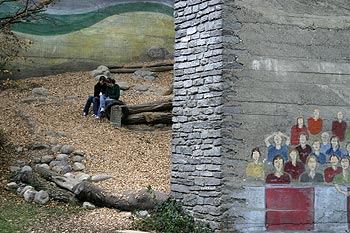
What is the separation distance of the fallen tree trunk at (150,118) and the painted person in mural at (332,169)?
608cm

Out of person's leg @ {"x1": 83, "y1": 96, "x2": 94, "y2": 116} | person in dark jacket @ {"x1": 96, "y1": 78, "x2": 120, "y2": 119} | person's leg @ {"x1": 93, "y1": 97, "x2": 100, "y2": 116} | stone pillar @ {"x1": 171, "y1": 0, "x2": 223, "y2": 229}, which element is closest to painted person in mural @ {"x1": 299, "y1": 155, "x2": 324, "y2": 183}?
stone pillar @ {"x1": 171, "y1": 0, "x2": 223, "y2": 229}

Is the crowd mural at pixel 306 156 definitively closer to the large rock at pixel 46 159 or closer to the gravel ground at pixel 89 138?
the gravel ground at pixel 89 138

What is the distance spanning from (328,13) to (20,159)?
6661 mm

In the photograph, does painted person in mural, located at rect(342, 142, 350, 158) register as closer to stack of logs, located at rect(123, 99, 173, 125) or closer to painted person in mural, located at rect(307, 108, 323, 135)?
painted person in mural, located at rect(307, 108, 323, 135)

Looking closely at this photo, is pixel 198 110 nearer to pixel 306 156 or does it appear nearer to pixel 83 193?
pixel 306 156

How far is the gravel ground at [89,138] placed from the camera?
34.3ft

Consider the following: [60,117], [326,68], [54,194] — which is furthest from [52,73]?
[326,68]

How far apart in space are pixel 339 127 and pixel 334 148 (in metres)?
0.31

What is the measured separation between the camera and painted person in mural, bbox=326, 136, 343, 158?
31.6 ft

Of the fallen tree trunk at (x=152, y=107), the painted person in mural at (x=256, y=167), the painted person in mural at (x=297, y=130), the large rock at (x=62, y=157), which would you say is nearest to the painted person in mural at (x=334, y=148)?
the painted person in mural at (x=297, y=130)

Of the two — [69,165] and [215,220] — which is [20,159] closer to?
[69,165]

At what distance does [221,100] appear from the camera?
30.1 ft

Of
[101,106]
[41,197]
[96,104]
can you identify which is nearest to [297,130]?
[41,197]

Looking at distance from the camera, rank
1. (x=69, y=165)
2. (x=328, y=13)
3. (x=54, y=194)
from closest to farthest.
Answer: (x=328, y=13)
(x=54, y=194)
(x=69, y=165)
